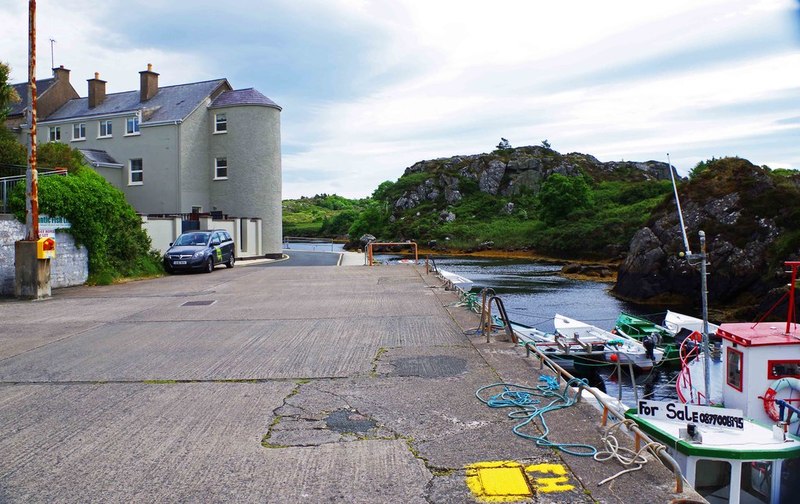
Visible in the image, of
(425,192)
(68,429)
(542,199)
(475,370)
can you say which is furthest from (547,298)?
(425,192)

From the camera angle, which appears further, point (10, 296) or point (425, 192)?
point (425, 192)

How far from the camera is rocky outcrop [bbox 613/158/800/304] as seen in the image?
134 ft

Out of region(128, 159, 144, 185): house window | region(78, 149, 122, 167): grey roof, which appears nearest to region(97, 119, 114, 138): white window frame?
region(78, 149, 122, 167): grey roof

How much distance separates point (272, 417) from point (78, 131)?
1674 inches

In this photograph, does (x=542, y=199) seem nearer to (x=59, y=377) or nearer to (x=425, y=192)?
(x=425, y=192)

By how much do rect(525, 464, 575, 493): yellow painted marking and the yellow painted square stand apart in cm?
8

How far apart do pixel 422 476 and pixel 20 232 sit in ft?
55.3

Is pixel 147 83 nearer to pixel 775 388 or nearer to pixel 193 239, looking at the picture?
pixel 193 239

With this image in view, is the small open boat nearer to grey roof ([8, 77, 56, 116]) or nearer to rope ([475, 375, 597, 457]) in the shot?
rope ([475, 375, 597, 457])

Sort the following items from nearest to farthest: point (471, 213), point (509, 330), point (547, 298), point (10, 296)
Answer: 1. point (509, 330)
2. point (10, 296)
3. point (547, 298)
4. point (471, 213)

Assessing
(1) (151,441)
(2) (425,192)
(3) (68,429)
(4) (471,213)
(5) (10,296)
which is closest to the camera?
(1) (151,441)

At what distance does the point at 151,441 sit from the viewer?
217 inches

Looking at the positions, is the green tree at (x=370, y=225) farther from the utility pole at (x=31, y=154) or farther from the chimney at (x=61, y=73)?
the utility pole at (x=31, y=154)

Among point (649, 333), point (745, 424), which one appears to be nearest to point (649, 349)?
point (649, 333)
